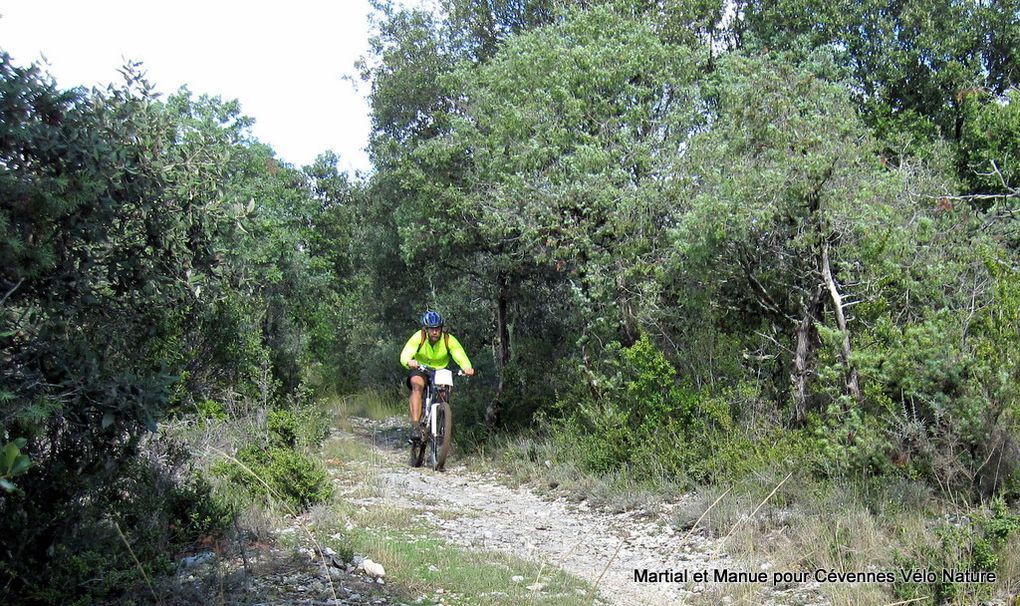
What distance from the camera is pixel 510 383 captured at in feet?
45.4

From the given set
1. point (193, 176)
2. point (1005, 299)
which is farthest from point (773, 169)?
point (193, 176)

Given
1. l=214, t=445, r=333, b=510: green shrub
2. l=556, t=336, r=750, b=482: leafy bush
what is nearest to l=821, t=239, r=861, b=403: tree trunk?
l=556, t=336, r=750, b=482: leafy bush

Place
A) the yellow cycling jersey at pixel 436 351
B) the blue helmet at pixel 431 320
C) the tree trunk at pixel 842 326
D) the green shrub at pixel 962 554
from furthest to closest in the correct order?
the yellow cycling jersey at pixel 436 351
the blue helmet at pixel 431 320
the tree trunk at pixel 842 326
the green shrub at pixel 962 554

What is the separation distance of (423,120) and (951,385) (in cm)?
1258

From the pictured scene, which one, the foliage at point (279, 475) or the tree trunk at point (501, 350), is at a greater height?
the tree trunk at point (501, 350)

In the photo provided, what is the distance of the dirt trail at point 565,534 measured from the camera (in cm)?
655

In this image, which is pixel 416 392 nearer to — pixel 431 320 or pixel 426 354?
pixel 426 354

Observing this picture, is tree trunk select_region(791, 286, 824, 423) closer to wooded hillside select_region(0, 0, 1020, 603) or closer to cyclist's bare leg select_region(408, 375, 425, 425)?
wooded hillside select_region(0, 0, 1020, 603)

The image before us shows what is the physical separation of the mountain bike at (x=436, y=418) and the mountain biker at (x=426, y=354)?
0.09 metres

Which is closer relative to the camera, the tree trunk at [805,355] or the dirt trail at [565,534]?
the dirt trail at [565,534]

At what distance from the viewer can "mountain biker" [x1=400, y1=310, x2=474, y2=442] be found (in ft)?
40.0

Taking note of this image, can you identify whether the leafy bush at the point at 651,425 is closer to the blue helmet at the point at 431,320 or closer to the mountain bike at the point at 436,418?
the mountain bike at the point at 436,418

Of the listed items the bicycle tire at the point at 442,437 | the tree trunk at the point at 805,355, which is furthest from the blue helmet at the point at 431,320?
the tree trunk at the point at 805,355

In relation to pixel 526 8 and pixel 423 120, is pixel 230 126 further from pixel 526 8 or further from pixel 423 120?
pixel 526 8
